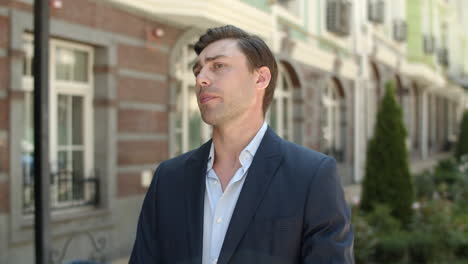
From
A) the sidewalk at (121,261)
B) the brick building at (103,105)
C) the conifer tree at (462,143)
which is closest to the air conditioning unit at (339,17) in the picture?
the brick building at (103,105)

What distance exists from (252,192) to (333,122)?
13.4 m

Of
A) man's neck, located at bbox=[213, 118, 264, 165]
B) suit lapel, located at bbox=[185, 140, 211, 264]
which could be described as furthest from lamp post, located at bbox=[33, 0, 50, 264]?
man's neck, located at bbox=[213, 118, 264, 165]

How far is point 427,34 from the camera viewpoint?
22.3 metres

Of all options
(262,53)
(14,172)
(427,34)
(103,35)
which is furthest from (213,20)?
(427,34)

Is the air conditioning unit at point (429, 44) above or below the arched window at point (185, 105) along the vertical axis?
above

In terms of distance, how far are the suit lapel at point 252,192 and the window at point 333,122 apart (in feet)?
40.0

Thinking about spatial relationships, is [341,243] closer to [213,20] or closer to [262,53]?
[262,53]

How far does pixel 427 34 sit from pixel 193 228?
2275 cm

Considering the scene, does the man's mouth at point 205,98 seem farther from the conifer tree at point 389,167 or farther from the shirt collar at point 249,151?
the conifer tree at point 389,167

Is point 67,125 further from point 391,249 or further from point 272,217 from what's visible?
point 272,217

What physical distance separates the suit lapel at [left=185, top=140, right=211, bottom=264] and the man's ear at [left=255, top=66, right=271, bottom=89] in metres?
0.29

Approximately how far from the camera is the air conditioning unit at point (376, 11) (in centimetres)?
1579

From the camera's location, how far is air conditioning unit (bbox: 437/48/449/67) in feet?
79.7

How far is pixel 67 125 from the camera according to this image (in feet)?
21.5
